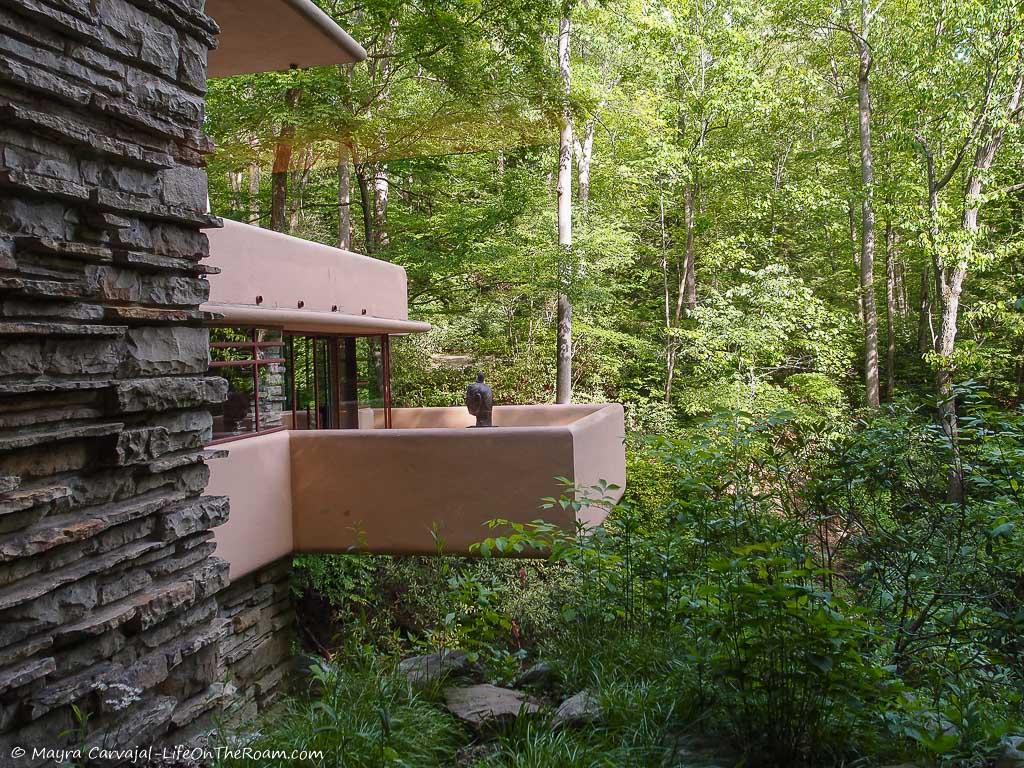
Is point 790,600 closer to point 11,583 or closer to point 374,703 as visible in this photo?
point 374,703

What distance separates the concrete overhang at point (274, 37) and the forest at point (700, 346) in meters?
3.47

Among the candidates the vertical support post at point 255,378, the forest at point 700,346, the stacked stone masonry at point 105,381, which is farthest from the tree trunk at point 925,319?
the stacked stone masonry at point 105,381

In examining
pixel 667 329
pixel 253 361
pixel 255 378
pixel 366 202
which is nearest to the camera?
pixel 255 378

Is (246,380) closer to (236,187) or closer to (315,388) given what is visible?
(315,388)

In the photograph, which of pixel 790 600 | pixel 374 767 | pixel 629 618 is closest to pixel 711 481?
pixel 629 618

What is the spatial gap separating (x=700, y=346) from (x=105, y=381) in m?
15.4

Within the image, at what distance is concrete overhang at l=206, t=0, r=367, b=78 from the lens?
469cm

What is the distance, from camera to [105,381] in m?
2.88

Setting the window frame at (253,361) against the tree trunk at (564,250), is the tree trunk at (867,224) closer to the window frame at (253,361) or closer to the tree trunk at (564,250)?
the tree trunk at (564,250)

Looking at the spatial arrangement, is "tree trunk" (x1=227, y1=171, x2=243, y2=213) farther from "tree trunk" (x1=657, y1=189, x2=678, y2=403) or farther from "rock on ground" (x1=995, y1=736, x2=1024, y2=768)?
"rock on ground" (x1=995, y1=736, x2=1024, y2=768)

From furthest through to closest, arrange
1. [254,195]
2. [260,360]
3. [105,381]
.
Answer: [254,195], [260,360], [105,381]

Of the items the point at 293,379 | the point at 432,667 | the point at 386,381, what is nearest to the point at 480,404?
the point at 293,379

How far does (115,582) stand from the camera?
9.44 feet

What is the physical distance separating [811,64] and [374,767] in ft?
71.1
